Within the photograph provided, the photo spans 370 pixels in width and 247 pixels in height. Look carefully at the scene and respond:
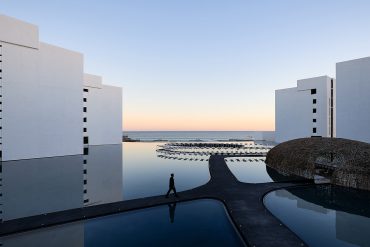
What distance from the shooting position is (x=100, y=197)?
16188 mm

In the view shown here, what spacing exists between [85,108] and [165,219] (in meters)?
46.0

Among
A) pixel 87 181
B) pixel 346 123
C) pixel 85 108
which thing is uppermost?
pixel 85 108

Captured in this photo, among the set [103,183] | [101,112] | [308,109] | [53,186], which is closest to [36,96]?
[53,186]

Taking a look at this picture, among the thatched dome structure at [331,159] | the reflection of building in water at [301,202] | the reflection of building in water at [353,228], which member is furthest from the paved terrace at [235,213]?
the thatched dome structure at [331,159]

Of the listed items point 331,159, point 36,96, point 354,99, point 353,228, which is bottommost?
point 353,228

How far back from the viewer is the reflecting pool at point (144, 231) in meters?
9.48

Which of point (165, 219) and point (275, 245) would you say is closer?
point (275, 245)

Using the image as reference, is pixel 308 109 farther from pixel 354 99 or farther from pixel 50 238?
pixel 50 238

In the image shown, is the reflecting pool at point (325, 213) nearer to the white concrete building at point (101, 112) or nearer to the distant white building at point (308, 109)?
the distant white building at point (308, 109)

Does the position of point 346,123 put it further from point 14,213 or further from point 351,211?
point 14,213

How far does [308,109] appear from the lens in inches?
2307

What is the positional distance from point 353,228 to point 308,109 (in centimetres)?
5287

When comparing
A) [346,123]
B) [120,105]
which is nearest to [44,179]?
[120,105]

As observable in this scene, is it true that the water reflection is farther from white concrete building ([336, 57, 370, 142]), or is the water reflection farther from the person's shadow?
→ white concrete building ([336, 57, 370, 142])
